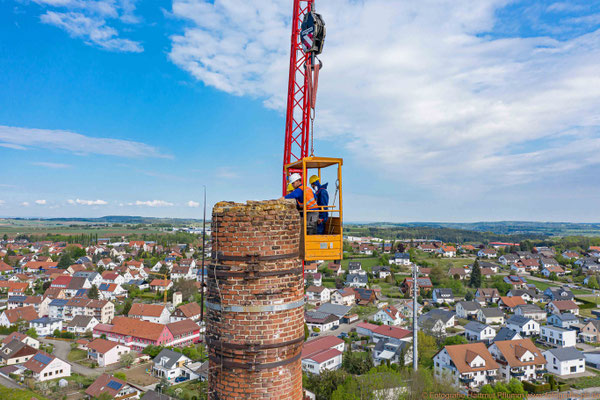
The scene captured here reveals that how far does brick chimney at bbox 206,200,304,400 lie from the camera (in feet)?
13.7

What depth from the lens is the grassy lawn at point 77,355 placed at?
35594mm

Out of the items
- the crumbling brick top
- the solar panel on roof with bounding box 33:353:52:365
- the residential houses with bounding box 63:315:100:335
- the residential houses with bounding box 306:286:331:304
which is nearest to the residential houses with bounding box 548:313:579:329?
the residential houses with bounding box 306:286:331:304

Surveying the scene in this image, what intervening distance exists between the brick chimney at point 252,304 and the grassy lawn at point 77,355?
39.6m

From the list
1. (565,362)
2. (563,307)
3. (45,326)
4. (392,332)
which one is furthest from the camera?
(563,307)

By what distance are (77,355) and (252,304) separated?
1634 inches

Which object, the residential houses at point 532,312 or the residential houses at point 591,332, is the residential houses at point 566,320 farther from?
the residential houses at point 532,312

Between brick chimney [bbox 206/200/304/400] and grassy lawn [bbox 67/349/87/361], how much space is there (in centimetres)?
3959

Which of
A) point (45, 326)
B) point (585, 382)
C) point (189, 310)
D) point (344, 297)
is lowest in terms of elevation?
point (45, 326)

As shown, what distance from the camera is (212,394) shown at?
441 cm

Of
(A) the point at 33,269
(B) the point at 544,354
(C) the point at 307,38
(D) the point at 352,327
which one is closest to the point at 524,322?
(B) the point at 544,354

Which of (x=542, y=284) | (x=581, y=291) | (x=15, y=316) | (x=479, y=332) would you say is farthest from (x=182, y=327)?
(x=581, y=291)

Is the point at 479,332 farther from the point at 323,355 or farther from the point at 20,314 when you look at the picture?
the point at 20,314

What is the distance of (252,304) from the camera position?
13.8 ft

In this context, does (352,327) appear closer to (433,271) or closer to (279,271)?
(433,271)
